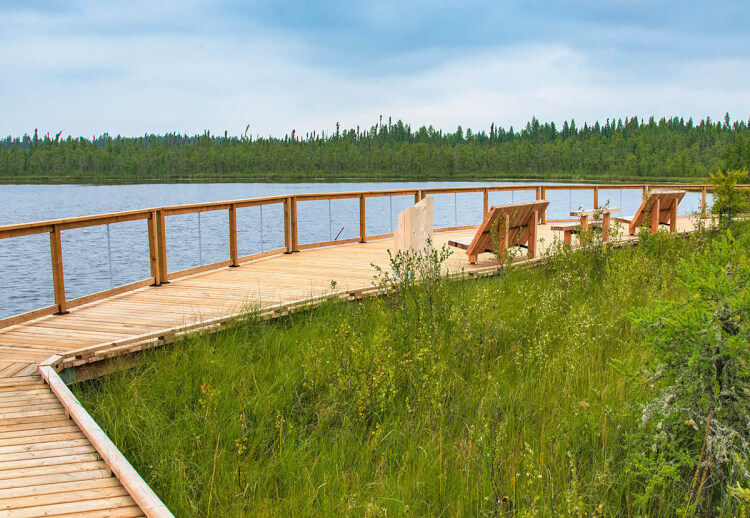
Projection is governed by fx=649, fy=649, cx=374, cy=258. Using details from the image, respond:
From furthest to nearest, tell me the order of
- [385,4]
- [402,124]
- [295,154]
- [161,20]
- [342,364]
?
[402,124] < [295,154] < [161,20] < [385,4] < [342,364]

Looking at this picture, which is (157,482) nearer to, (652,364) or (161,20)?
(652,364)

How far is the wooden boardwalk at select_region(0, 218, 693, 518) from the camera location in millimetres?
3033

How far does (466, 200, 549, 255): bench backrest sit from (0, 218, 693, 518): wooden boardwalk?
32cm

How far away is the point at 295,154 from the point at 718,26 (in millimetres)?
92014

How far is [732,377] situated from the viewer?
10.2ft

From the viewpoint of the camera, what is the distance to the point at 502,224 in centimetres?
859

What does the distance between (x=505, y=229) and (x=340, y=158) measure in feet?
331

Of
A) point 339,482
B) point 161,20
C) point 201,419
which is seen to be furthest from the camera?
point 161,20

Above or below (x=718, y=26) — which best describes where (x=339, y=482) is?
below

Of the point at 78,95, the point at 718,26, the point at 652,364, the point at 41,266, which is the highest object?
the point at 78,95

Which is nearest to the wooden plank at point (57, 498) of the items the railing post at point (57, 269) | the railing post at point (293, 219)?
the railing post at point (57, 269)

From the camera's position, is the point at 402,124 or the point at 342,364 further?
the point at 402,124

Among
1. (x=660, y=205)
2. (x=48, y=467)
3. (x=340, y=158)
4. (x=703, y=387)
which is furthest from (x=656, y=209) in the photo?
(x=340, y=158)

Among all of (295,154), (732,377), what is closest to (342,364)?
(732,377)
